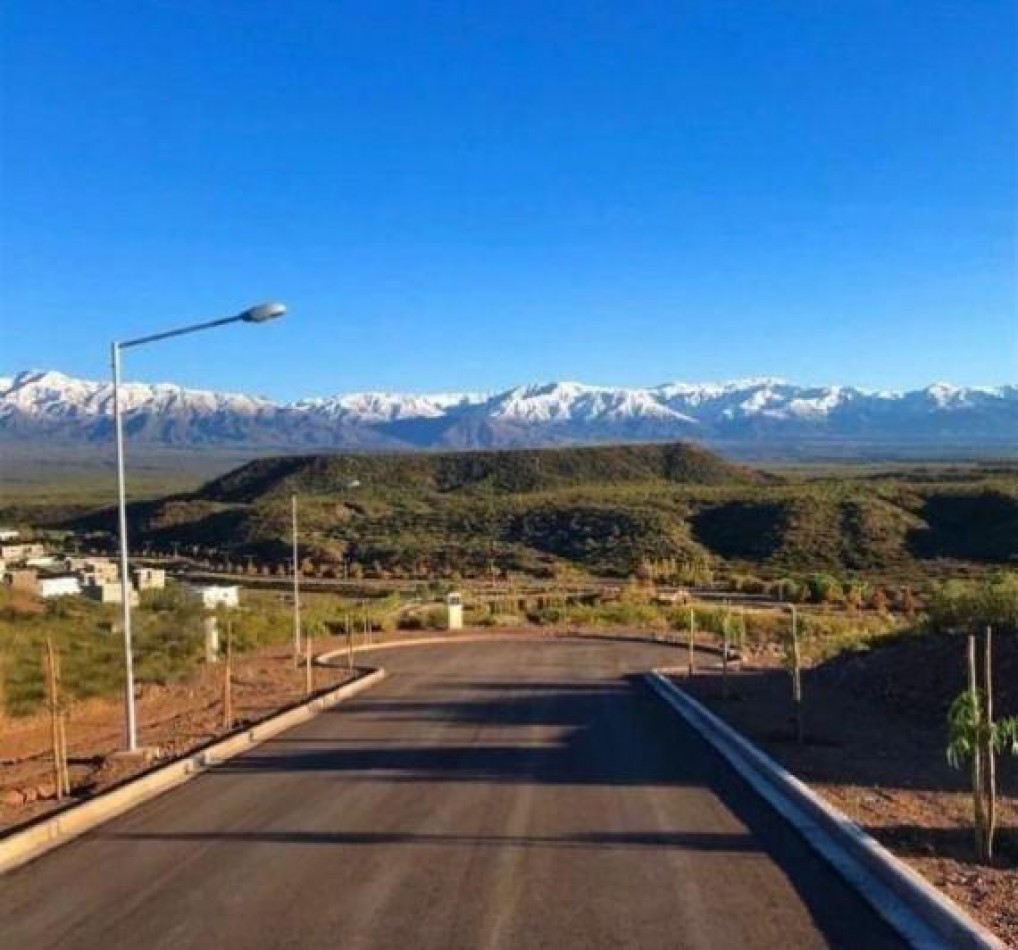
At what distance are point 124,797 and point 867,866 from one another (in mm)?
7063

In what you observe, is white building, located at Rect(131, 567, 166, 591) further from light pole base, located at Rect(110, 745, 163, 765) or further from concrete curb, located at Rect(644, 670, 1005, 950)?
concrete curb, located at Rect(644, 670, 1005, 950)

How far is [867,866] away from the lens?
926cm

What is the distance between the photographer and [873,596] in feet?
184

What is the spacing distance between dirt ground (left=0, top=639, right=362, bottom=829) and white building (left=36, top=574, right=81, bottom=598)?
19.2 m

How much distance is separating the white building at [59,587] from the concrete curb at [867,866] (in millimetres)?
38310

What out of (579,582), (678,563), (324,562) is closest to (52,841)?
(579,582)

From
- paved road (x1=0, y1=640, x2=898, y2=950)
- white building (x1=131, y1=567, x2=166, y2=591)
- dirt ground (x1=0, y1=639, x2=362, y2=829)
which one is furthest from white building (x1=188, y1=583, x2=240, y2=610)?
paved road (x1=0, y1=640, x2=898, y2=950)

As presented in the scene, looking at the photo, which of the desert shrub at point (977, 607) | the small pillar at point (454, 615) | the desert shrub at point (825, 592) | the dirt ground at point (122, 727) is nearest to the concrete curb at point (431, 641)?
the small pillar at point (454, 615)

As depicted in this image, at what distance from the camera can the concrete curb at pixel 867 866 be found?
7566mm

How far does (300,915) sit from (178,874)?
5.34 feet

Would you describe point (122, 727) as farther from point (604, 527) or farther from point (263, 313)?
→ point (604, 527)

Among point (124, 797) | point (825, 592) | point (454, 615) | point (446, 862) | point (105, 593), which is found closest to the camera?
point (446, 862)

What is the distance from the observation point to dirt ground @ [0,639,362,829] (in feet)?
45.2

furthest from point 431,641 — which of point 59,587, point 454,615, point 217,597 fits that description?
point 59,587
